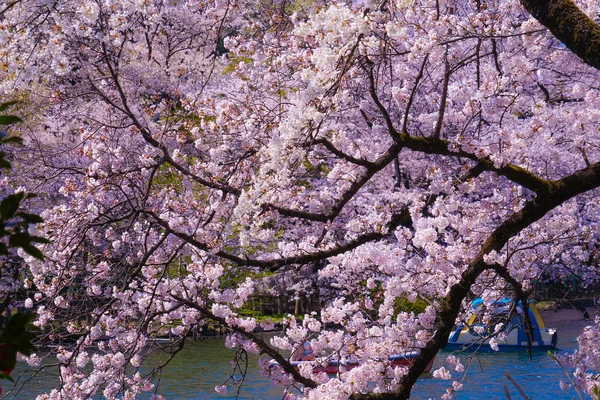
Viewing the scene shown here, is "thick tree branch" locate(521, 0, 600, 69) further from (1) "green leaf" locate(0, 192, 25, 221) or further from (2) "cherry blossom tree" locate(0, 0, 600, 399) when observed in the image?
(1) "green leaf" locate(0, 192, 25, 221)

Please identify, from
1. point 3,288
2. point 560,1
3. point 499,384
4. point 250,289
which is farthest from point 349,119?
point 3,288

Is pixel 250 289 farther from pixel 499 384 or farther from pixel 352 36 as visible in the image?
pixel 499 384

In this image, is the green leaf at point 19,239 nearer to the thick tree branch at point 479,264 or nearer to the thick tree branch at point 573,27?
the thick tree branch at point 573,27

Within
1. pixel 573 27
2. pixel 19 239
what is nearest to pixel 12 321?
pixel 19 239

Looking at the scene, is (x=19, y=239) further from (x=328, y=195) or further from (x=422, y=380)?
(x=422, y=380)

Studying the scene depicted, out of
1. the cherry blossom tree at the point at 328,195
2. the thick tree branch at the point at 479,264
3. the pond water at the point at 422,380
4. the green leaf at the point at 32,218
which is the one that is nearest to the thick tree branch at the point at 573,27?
the cherry blossom tree at the point at 328,195

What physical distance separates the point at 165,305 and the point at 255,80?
198 inches

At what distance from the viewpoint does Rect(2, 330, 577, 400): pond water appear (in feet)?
41.8

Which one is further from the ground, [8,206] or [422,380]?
[422,380]

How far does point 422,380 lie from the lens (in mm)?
14594

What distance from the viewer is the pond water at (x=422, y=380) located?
12727 mm

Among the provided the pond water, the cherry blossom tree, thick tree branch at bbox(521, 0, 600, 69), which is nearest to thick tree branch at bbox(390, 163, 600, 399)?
the cherry blossom tree

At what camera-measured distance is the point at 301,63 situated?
22.7 feet

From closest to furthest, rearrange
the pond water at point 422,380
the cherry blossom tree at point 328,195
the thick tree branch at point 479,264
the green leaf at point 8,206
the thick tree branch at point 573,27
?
the green leaf at point 8,206, the thick tree branch at point 573,27, the cherry blossom tree at point 328,195, the thick tree branch at point 479,264, the pond water at point 422,380
